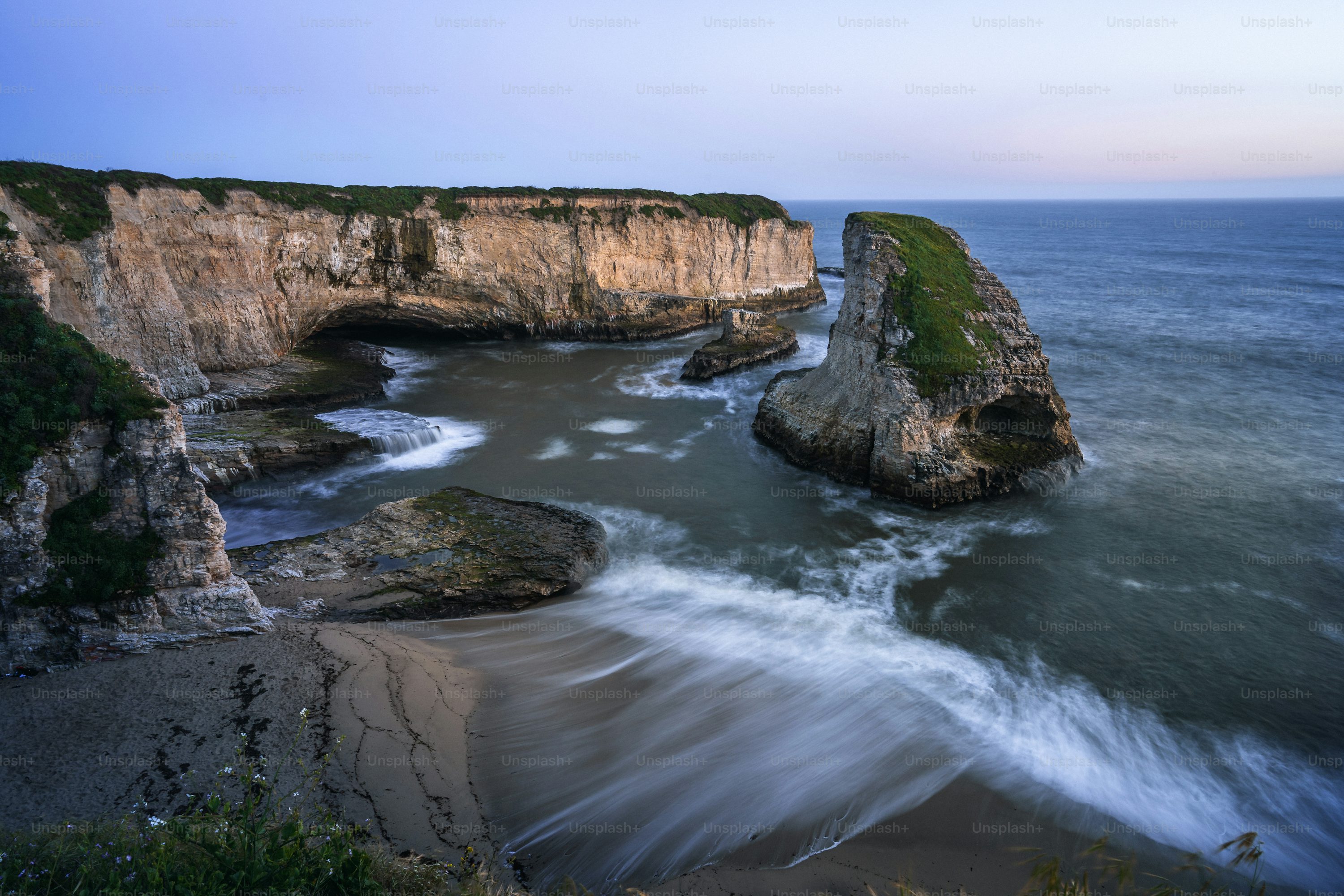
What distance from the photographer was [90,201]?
68.4ft

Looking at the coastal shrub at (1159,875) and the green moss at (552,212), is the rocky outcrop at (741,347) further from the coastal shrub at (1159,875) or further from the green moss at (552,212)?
the coastal shrub at (1159,875)

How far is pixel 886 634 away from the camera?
12.8 metres

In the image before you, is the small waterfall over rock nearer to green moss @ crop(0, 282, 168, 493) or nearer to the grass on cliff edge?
green moss @ crop(0, 282, 168, 493)

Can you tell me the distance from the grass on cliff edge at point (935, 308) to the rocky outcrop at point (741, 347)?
9.62m

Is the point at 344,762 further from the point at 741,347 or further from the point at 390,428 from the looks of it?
the point at 741,347

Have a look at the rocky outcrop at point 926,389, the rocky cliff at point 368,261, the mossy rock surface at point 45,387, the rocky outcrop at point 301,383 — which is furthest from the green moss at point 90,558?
the rocky outcrop at point 926,389

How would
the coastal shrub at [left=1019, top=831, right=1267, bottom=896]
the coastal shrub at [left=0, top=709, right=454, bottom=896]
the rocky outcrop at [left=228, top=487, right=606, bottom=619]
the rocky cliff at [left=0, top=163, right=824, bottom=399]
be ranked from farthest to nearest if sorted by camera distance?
the rocky cliff at [left=0, top=163, right=824, bottom=399] → the rocky outcrop at [left=228, top=487, right=606, bottom=619] → the coastal shrub at [left=1019, top=831, right=1267, bottom=896] → the coastal shrub at [left=0, top=709, right=454, bottom=896]

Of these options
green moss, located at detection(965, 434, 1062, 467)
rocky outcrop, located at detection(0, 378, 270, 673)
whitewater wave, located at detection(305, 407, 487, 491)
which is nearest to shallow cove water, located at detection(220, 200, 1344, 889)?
whitewater wave, located at detection(305, 407, 487, 491)

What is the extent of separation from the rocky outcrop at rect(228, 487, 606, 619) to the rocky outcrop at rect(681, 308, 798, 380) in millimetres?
15194

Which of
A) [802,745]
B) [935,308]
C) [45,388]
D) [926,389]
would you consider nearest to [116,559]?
[45,388]

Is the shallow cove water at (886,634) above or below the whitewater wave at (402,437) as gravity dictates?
below

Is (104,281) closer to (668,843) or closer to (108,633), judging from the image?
(108,633)

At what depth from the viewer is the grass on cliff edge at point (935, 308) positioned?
18.1m

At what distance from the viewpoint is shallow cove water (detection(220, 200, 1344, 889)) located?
8961 mm
